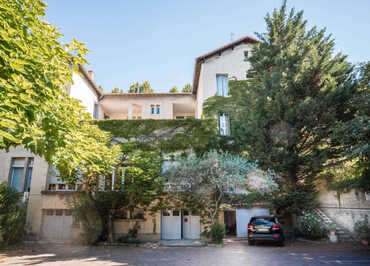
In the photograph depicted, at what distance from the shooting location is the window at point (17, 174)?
1606 centimetres

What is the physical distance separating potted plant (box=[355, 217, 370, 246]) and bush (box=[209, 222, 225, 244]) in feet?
22.5

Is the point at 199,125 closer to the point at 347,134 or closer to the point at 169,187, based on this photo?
the point at 169,187

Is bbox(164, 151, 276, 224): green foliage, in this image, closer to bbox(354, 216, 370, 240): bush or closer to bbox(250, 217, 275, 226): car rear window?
bbox(250, 217, 275, 226): car rear window

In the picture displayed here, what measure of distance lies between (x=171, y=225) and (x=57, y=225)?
A: 22.6ft

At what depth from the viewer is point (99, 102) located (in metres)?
24.7

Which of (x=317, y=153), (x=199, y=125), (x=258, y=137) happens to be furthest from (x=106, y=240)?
(x=317, y=153)

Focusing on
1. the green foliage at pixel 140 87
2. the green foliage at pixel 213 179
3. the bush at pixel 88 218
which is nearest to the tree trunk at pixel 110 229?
the bush at pixel 88 218

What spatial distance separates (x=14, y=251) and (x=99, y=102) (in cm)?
1552

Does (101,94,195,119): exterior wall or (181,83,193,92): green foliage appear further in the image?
(181,83,193,92): green foliage

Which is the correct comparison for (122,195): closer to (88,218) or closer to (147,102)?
(88,218)

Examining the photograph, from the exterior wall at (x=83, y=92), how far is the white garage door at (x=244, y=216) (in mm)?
13346

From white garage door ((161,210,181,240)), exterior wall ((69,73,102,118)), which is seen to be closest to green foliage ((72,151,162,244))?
white garage door ((161,210,181,240))

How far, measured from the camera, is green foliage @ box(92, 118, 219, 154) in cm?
1631

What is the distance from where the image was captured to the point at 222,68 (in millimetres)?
21281
